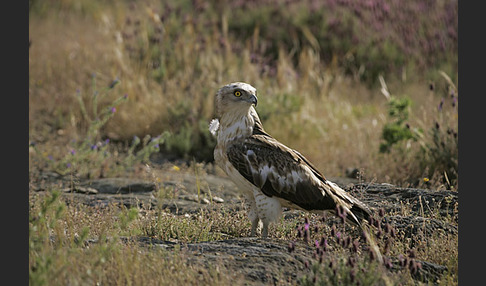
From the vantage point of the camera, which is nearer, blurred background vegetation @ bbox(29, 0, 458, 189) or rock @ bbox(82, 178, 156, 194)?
rock @ bbox(82, 178, 156, 194)

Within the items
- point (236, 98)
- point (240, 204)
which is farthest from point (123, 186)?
point (236, 98)

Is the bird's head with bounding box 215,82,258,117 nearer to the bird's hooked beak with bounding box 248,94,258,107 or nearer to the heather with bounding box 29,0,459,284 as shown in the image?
the bird's hooked beak with bounding box 248,94,258,107

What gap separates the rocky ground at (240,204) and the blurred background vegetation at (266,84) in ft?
1.08

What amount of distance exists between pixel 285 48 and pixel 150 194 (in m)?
6.78

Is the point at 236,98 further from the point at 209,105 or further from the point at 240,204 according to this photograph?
the point at 209,105

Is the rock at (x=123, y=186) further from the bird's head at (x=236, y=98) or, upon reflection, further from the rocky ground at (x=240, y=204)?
the bird's head at (x=236, y=98)

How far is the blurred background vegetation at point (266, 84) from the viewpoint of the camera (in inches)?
309

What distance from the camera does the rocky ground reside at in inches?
167

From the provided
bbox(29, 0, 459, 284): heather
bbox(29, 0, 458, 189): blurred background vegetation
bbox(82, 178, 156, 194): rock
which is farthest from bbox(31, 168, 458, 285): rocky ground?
bbox(29, 0, 458, 189): blurred background vegetation

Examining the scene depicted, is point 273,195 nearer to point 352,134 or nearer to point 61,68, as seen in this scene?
point 352,134

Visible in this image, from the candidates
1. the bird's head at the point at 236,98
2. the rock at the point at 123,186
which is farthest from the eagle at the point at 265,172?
the rock at the point at 123,186

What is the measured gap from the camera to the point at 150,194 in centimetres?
701

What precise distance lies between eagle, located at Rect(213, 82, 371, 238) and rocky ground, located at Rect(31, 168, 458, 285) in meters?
0.38

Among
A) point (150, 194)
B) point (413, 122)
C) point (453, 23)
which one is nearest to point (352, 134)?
point (413, 122)
